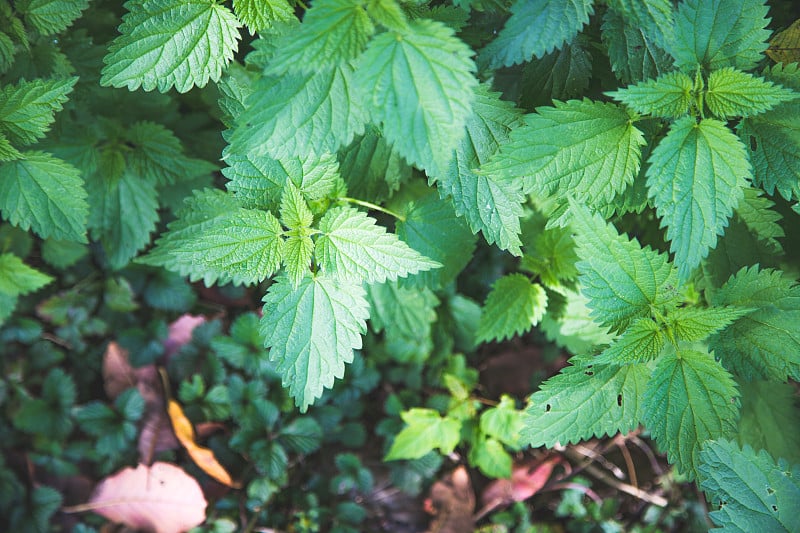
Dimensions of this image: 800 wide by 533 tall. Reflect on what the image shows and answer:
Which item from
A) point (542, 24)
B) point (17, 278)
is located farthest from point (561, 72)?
point (17, 278)

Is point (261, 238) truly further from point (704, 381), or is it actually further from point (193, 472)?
point (193, 472)

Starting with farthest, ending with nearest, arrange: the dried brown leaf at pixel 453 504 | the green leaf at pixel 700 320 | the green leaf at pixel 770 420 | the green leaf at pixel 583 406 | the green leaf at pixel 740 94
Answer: the dried brown leaf at pixel 453 504
the green leaf at pixel 770 420
the green leaf at pixel 583 406
the green leaf at pixel 700 320
the green leaf at pixel 740 94

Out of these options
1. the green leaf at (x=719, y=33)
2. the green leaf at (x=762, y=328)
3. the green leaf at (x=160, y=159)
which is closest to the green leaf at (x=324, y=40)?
the green leaf at (x=719, y=33)

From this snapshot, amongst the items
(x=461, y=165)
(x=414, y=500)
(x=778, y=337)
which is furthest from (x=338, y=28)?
(x=414, y=500)

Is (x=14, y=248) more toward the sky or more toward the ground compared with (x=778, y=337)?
more toward the ground

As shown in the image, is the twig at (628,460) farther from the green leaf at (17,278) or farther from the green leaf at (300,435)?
the green leaf at (17,278)

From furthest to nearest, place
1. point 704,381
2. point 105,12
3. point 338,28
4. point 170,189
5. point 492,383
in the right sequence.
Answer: point 492,383 < point 170,189 < point 105,12 < point 704,381 < point 338,28

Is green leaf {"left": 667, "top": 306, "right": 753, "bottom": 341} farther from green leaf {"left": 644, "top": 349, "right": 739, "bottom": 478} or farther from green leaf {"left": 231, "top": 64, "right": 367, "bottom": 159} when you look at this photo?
green leaf {"left": 231, "top": 64, "right": 367, "bottom": 159}
